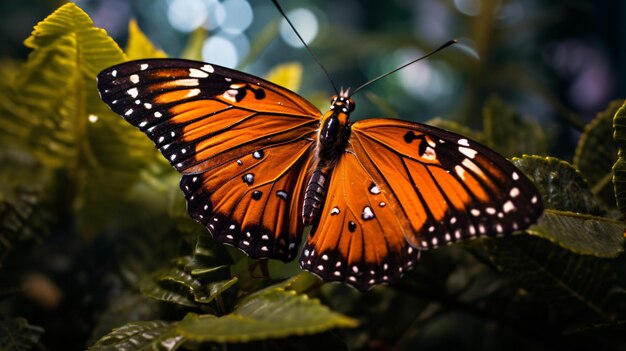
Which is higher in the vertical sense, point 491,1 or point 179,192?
point 491,1

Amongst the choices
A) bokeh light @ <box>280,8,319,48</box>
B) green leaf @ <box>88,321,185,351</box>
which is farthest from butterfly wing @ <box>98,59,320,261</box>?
bokeh light @ <box>280,8,319,48</box>

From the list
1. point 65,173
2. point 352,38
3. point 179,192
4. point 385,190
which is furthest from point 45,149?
point 352,38

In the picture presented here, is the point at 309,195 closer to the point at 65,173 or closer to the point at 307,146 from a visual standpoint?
the point at 307,146

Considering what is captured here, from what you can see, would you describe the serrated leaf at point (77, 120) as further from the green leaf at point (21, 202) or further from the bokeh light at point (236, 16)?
the bokeh light at point (236, 16)

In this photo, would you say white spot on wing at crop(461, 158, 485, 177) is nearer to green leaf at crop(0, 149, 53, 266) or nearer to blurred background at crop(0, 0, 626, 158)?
blurred background at crop(0, 0, 626, 158)

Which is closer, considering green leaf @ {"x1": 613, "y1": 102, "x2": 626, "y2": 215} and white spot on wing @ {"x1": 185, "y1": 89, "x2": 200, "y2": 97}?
green leaf @ {"x1": 613, "y1": 102, "x2": 626, "y2": 215}

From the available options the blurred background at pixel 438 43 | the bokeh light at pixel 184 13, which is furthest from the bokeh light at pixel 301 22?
the bokeh light at pixel 184 13

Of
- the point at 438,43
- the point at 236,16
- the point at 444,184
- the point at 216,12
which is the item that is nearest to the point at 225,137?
the point at 444,184
